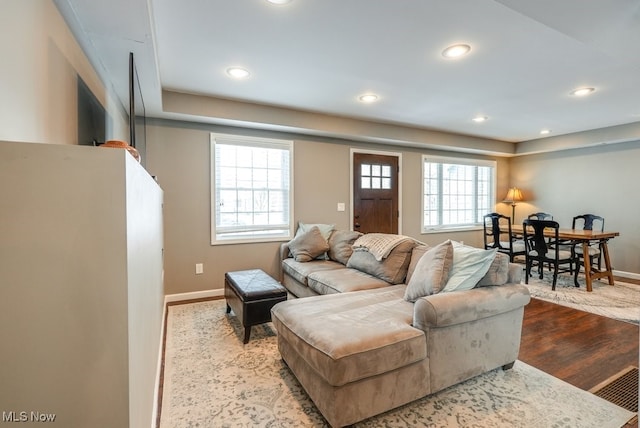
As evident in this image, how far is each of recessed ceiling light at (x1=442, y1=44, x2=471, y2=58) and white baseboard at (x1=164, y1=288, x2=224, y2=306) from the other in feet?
11.9

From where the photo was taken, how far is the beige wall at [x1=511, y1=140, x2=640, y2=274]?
5.02 meters

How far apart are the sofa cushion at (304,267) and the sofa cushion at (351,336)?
1.15m

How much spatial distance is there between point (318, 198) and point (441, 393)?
3.15 m

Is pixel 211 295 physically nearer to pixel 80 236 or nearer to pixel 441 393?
pixel 441 393

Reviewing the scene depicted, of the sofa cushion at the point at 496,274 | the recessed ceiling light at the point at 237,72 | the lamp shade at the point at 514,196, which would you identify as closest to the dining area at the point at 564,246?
the lamp shade at the point at 514,196

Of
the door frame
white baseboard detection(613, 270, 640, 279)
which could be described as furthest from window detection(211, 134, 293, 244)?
white baseboard detection(613, 270, 640, 279)

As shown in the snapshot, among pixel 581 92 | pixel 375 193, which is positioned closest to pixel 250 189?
pixel 375 193

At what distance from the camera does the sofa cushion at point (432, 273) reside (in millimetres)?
2094

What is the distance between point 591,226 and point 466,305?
4866 mm

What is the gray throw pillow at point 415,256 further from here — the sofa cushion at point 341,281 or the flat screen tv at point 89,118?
the flat screen tv at point 89,118

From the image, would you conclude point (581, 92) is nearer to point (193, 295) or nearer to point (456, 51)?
point (456, 51)

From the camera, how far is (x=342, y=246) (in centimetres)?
375

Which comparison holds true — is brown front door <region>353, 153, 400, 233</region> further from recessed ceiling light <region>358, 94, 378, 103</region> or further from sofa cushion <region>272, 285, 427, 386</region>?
sofa cushion <region>272, 285, 427, 386</region>

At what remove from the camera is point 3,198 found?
0.77 metres
